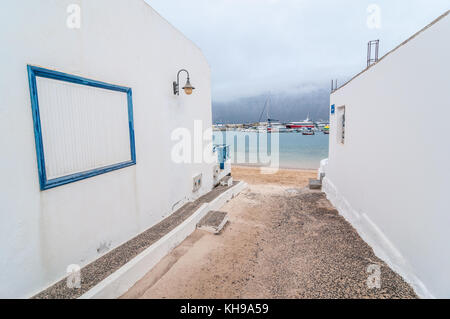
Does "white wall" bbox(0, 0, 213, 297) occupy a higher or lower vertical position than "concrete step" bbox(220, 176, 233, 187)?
higher

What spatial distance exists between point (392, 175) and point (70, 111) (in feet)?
15.4

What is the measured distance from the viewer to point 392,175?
361cm

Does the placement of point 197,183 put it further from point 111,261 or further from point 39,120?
point 39,120

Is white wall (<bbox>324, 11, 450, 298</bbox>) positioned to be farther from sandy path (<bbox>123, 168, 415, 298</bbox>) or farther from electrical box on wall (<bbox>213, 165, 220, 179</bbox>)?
electrical box on wall (<bbox>213, 165, 220, 179</bbox>)

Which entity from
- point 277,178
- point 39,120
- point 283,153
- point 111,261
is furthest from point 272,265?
point 283,153

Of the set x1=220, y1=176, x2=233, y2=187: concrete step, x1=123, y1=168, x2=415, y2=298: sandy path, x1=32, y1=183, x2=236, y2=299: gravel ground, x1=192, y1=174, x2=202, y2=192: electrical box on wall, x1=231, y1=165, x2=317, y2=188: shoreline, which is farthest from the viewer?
x1=231, y1=165, x2=317, y2=188: shoreline

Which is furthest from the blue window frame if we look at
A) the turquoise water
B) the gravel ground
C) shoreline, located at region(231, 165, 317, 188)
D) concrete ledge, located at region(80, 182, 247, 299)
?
shoreline, located at region(231, 165, 317, 188)

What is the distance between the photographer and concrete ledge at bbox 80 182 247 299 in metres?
2.72

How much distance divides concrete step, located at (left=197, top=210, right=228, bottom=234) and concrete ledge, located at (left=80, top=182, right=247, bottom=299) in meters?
0.14

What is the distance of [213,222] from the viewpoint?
518cm

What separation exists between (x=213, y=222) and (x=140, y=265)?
2.11m

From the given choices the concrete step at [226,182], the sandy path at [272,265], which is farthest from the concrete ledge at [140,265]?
the concrete step at [226,182]
